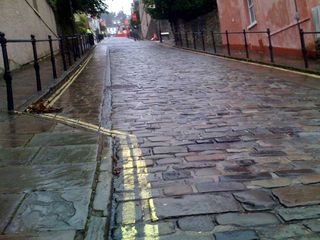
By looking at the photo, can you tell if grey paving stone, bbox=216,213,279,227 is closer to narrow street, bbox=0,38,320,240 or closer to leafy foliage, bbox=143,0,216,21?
narrow street, bbox=0,38,320,240

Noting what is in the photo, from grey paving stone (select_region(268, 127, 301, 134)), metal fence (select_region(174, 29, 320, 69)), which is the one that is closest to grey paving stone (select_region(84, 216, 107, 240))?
grey paving stone (select_region(268, 127, 301, 134))

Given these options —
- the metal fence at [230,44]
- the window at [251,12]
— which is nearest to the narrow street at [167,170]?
the metal fence at [230,44]

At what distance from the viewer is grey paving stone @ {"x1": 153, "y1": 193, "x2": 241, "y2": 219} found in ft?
11.7

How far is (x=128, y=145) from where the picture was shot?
5.75 m

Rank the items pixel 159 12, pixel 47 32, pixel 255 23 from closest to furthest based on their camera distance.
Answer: pixel 255 23 < pixel 47 32 < pixel 159 12

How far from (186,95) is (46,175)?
5.42m

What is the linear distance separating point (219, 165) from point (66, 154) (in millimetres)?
1714

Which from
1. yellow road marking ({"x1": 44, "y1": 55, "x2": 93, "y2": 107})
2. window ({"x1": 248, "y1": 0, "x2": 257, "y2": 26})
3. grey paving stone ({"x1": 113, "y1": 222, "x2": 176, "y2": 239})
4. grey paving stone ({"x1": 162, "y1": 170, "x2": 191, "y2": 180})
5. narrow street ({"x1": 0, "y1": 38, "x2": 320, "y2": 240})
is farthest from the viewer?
window ({"x1": 248, "y1": 0, "x2": 257, "y2": 26})

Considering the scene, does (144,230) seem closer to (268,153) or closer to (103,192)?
(103,192)

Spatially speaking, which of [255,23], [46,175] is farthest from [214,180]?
[255,23]

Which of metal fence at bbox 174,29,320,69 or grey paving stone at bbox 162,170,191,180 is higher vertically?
metal fence at bbox 174,29,320,69

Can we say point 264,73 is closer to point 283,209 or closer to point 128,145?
point 128,145

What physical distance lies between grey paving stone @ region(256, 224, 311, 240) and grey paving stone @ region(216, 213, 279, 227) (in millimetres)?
95

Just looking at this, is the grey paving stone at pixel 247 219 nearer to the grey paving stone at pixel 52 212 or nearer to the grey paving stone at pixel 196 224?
the grey paving stone at pixel 196 224
